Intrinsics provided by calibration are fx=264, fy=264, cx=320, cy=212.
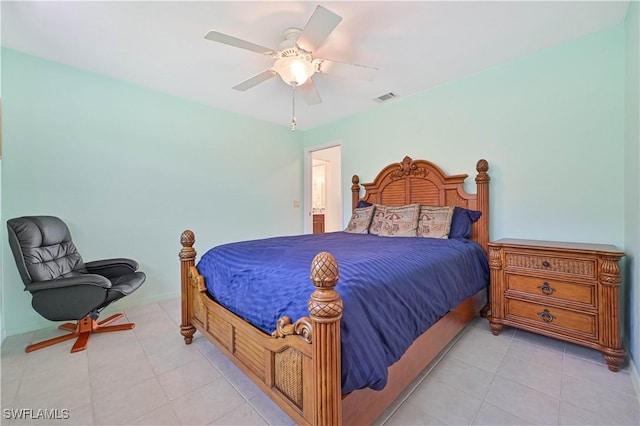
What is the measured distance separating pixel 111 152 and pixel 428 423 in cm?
357

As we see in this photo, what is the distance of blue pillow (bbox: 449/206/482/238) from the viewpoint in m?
2.57

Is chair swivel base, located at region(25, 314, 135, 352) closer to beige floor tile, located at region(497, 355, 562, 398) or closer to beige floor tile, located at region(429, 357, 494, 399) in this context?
beige floor tile, located at region(429, 357, 494, 399)

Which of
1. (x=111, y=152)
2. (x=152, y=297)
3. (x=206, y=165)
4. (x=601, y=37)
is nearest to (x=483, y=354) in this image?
(x=601, y=37)

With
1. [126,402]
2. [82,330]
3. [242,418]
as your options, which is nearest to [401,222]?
[242,418]

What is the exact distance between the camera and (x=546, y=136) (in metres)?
2.33

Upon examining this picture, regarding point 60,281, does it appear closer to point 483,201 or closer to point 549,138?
point 483,201

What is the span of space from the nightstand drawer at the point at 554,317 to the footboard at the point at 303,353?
183 cm

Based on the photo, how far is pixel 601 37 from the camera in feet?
6.84

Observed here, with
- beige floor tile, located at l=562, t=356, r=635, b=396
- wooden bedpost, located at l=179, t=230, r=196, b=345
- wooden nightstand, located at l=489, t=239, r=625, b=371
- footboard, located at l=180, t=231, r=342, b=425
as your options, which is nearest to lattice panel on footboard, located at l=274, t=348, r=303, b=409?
footboard, located at l=180, t=231, r=342, b=425

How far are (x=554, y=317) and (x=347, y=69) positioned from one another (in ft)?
8.02

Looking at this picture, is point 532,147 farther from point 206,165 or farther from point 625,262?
point 206,165

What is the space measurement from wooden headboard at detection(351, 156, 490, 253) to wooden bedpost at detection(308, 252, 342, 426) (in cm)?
225

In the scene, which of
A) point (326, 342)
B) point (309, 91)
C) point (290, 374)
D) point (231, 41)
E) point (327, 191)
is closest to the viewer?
point (326, 342)

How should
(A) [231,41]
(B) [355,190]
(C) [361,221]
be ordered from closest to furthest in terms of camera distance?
(A) [231,41]
(C) [361,221]
(B) [355,190]
